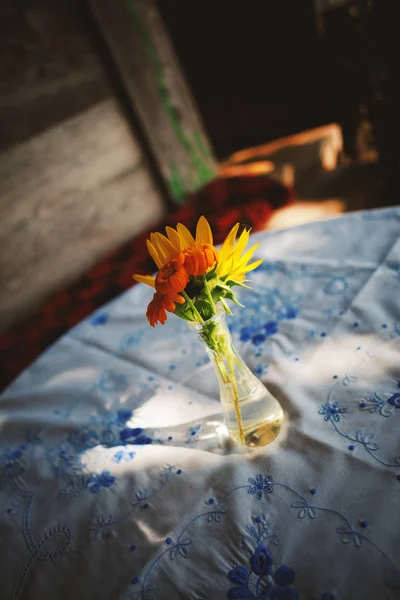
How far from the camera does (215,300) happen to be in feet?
2.30

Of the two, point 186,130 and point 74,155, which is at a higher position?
point 74,155

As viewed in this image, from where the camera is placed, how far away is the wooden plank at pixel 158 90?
2.92m

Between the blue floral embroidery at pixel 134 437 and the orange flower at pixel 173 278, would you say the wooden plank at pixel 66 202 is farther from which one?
the orange flower at pixel 173 278

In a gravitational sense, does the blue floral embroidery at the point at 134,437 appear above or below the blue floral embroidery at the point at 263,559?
above

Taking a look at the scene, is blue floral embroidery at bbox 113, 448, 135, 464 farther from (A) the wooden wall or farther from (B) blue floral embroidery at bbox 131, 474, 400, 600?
(A) the wooden wall

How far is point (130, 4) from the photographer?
2.95 meters

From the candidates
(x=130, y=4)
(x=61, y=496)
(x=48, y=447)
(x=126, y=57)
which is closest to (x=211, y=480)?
(x=61, y=496)

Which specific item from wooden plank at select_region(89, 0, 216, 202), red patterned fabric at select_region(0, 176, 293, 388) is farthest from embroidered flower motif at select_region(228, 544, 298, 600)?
wooden plank at select_region(89, 0, 216, 202)

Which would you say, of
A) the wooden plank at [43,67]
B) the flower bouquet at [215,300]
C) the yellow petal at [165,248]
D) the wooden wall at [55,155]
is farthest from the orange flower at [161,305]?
the wooden plank at [43,67]

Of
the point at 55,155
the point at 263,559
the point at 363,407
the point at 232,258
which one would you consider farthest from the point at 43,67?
the point at 263,559

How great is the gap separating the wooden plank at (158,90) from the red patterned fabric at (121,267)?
26cm

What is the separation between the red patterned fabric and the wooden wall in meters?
0.21

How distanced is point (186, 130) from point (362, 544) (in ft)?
11.1

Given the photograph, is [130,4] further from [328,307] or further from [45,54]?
[328,307]
